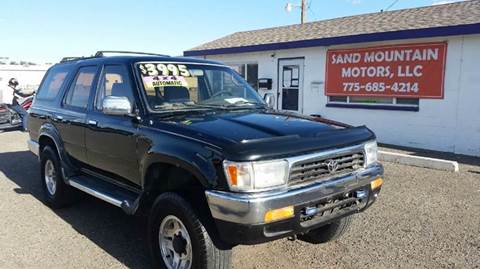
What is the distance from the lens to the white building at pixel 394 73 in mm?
10094

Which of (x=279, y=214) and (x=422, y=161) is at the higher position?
(x=279, y=214)

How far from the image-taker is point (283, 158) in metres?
3.18

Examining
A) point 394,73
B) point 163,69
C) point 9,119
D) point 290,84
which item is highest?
point 163,69

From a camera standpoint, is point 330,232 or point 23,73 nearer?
point 330,232

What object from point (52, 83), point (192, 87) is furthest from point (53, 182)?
point (192, 87)

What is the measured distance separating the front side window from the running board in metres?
0.86

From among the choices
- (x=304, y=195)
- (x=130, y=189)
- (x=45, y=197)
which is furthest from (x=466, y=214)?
(x=45, y=197)

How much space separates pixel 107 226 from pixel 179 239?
6.27ft

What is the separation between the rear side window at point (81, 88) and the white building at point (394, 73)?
817 cm

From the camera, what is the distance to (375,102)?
11.9m

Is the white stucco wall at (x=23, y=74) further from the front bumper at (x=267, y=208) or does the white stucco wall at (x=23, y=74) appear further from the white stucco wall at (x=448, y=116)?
the front bumper at (x=267, y=208)

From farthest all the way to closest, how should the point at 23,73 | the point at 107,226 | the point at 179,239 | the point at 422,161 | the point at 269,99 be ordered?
the point at 23,73
the point at 422,161
the point at 269,99
the point at 107,226
the point at 179,239

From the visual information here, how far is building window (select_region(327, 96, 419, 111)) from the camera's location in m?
Answer: 11.1

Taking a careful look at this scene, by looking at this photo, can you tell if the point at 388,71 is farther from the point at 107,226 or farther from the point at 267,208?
the point at 267,208
